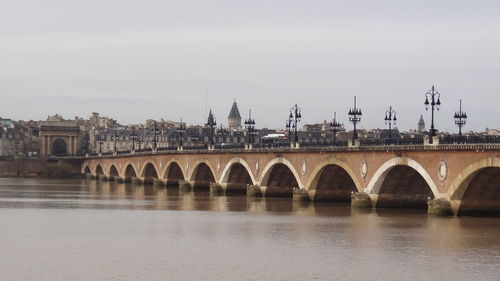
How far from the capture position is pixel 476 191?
54719 mm

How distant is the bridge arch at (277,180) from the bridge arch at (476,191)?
27156 millimetres

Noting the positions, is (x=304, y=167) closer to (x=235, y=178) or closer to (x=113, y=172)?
(x=235, y=178)

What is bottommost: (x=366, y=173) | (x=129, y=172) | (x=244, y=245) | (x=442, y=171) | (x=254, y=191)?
(x=244, y=245)

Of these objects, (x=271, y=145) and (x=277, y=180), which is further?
(x=271, y=145)

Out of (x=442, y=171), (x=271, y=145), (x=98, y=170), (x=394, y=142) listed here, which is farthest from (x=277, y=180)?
(x=98, y=170)

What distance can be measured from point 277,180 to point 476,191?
30.8m

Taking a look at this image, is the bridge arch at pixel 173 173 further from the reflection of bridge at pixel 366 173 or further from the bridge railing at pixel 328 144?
the bridge railing at pixel 328 144

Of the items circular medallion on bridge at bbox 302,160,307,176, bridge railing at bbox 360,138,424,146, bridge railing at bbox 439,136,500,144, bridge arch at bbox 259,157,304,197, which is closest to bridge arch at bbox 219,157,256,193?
bridge arch at bbox 259,157,304,197

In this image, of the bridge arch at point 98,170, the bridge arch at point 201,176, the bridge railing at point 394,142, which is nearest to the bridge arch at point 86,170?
the bridge arch at point 98,170

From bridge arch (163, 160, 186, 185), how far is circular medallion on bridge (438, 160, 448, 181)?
61.2 meters

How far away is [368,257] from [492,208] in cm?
1835

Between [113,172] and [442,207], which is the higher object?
[113,172]

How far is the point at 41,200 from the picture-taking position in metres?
78.3

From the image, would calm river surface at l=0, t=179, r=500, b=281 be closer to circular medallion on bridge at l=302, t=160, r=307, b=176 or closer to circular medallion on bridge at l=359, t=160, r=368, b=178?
circular medallion on bridge at l=359, t=160, r=368, b=178
